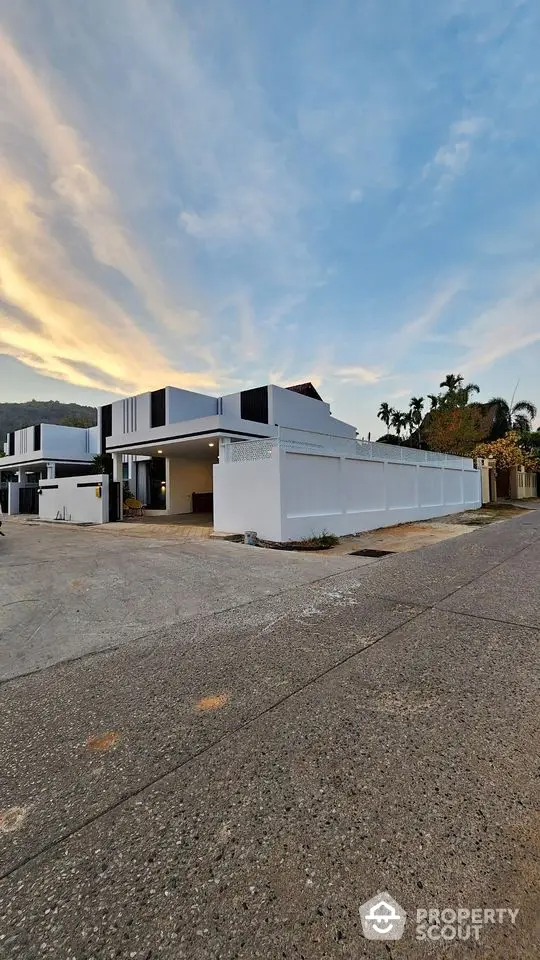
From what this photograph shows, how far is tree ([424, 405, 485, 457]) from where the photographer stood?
2647 centimetres

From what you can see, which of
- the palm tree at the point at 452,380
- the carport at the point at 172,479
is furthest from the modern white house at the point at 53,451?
the palm tree at the point at 452,380

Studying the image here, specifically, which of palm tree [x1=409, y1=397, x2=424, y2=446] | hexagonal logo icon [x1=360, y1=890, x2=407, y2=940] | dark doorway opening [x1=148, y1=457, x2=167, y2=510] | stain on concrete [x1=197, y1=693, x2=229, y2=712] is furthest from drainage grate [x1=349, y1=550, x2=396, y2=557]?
palm tree [x1=409, y1=397, x2=424, y2=446]

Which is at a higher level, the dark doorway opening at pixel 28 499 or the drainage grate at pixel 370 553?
the dark doorway opening at pixel 28 499

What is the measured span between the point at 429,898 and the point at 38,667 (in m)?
3.24

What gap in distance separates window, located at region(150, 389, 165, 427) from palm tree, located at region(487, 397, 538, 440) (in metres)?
33.3

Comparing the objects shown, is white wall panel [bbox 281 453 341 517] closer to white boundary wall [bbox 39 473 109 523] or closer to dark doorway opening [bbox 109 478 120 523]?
white boundary wall [bbox 39 473 109 523]

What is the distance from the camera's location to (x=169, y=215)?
11.0 metres

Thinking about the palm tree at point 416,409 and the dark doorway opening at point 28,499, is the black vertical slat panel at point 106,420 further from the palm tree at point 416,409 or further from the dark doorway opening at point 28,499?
the palm tree at point 416,409

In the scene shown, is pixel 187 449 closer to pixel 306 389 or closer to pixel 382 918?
pixel 306 389

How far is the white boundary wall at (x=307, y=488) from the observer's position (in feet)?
34.3

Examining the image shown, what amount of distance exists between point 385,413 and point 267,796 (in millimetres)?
60706

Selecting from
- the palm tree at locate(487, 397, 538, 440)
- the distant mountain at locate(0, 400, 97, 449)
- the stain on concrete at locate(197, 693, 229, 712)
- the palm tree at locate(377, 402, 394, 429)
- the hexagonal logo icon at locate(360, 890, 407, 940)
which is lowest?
the stain on concrete at locate(197, 693, 229, 712)

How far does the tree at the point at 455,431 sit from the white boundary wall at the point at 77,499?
2190 centimetres

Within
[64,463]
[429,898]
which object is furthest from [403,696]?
[64,463]
